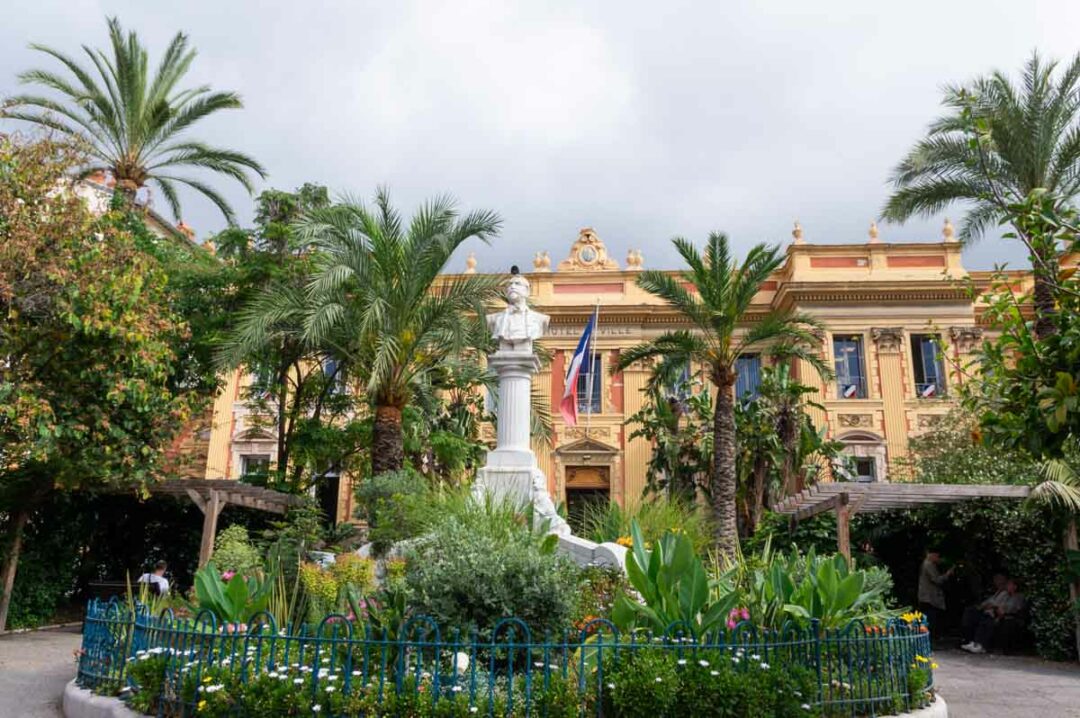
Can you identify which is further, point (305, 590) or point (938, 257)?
point (938, 257)

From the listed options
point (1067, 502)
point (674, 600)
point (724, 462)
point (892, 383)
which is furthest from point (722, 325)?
point (892, 383)

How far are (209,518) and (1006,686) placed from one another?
39.1 ft

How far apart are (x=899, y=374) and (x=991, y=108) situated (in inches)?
492

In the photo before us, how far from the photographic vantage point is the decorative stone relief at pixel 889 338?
2659 cm

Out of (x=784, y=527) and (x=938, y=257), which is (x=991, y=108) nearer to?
(x=784, y=527)

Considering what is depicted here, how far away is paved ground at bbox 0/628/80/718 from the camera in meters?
6.98

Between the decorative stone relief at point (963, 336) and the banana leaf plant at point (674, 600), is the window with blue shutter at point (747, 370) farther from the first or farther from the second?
the banana leaf plant at point (674, 600)

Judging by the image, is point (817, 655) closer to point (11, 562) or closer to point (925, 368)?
point (11, 562)

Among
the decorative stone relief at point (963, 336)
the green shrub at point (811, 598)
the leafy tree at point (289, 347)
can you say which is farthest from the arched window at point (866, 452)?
the green shrub at point (811, 598)

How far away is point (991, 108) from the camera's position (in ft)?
51.1

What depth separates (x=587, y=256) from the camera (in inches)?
1153

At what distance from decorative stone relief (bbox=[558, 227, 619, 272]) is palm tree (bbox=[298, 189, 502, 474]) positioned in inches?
590

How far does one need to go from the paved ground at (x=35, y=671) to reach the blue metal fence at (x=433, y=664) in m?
0.83

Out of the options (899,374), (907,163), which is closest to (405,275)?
(907,163)
